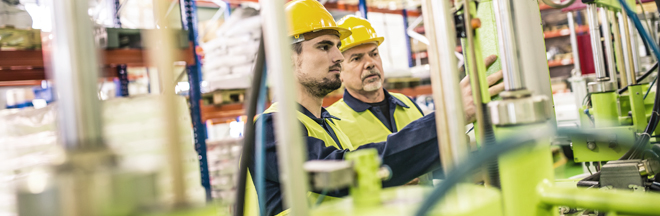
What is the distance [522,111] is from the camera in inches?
26.2

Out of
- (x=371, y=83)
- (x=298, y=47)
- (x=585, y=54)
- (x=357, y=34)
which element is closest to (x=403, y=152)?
(x=298, y=47)

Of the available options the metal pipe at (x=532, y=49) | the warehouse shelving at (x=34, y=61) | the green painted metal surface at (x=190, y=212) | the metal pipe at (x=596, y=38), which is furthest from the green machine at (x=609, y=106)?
the warehouse shelving at (x=34, y=61)

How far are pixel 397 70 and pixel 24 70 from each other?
337 cm

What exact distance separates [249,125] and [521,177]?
0.44 m

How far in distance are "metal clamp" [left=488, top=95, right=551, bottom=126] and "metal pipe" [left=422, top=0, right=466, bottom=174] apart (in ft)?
0.20

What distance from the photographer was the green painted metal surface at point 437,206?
61 cm

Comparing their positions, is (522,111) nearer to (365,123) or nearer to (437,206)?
(437,206)

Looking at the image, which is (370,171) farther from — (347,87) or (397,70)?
(397,70)

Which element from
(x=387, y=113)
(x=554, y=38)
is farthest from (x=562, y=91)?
(x=387, y=113)

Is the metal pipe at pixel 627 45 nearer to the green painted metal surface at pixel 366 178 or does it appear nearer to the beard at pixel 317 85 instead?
the beard at pixel 317 85

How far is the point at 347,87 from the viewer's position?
2.88 metres

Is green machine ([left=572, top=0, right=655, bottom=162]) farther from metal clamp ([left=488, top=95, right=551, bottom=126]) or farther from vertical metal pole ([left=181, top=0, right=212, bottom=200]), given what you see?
vertical metal pole ([left=181, top=0, right=212, bottom=200])

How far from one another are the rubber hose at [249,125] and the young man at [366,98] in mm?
1956

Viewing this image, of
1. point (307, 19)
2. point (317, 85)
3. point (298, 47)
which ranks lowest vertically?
point (317, 85)
